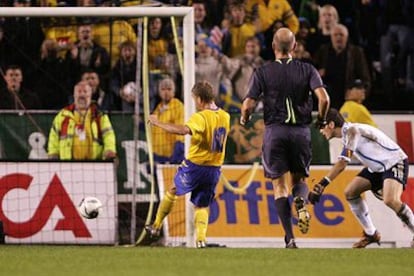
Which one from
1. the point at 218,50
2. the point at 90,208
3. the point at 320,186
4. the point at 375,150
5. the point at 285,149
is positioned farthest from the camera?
the point at 218,50

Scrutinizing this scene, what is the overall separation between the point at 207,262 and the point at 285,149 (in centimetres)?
237

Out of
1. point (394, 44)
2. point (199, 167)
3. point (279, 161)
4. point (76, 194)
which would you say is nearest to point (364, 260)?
point (279, 161)

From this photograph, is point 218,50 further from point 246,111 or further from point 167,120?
point 246,111

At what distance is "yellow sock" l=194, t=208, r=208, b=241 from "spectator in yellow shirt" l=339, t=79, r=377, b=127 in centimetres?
448

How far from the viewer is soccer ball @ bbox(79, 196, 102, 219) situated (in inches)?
624

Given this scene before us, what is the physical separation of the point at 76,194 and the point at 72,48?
9.96 ft

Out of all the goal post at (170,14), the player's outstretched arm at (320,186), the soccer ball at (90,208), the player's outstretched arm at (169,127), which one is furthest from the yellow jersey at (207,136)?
the soccer ball at (90,208)

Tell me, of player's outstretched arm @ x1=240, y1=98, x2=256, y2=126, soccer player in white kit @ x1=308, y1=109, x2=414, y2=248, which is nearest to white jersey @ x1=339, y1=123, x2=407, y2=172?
soccer player in white kit @ x1=308, y1=109, x2=414, y2=248

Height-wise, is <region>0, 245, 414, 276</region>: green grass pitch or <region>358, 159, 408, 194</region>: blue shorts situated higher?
<region>358, 159, 408, 194</region>: blue shorts

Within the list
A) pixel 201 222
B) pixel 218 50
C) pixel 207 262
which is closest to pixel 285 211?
pixel 201 222

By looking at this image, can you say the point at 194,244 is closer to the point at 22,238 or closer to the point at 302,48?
the point at 22,238

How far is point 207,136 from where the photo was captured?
49.0 feet

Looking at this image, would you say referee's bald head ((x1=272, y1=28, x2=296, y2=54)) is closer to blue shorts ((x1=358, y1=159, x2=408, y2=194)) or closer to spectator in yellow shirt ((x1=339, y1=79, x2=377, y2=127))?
blue shorts ((x1=358, y1=159, x2=408, y2=194))

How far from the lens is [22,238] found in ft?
55.7
